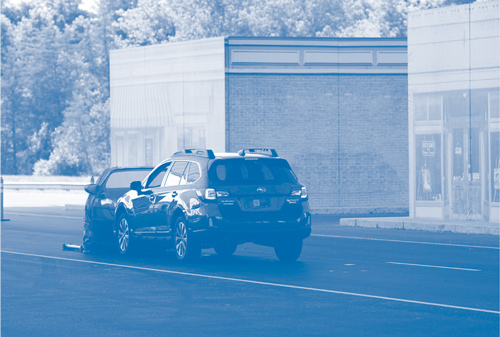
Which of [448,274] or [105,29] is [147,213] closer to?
[448,274]

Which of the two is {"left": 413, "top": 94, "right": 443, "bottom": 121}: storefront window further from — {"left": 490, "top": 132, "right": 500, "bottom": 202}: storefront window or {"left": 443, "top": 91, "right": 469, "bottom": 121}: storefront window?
{"left": 490, "top": 132, "right": 500, "bottom": 202}: storefront window

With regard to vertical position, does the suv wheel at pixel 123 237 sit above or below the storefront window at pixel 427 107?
below

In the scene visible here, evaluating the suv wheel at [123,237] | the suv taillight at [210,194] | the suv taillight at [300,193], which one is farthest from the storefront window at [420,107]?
the suv taillight at [210,194]

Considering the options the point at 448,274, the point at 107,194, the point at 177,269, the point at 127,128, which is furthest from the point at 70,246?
the point at 127,128

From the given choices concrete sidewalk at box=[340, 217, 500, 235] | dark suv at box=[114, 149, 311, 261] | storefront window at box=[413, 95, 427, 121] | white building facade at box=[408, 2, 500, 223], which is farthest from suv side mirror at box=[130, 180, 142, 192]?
storefront window at box=[413, 95, 427, 121]

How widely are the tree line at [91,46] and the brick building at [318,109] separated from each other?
39453 mm

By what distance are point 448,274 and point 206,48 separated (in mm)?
21681

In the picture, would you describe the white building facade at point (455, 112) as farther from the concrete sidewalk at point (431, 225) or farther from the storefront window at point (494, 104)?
the concrete sidewalk at point (431, 225)

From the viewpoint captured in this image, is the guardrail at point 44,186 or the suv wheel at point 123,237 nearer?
the suv wheel at point 123,237

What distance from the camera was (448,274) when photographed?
1561cm

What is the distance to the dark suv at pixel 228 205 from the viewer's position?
17422 millimetres

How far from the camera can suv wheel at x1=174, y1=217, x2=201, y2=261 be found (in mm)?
17641

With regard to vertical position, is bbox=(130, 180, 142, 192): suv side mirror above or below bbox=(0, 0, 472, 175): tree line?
below

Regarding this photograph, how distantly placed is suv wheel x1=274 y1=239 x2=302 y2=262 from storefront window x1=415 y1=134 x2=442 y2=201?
10.7 metres
